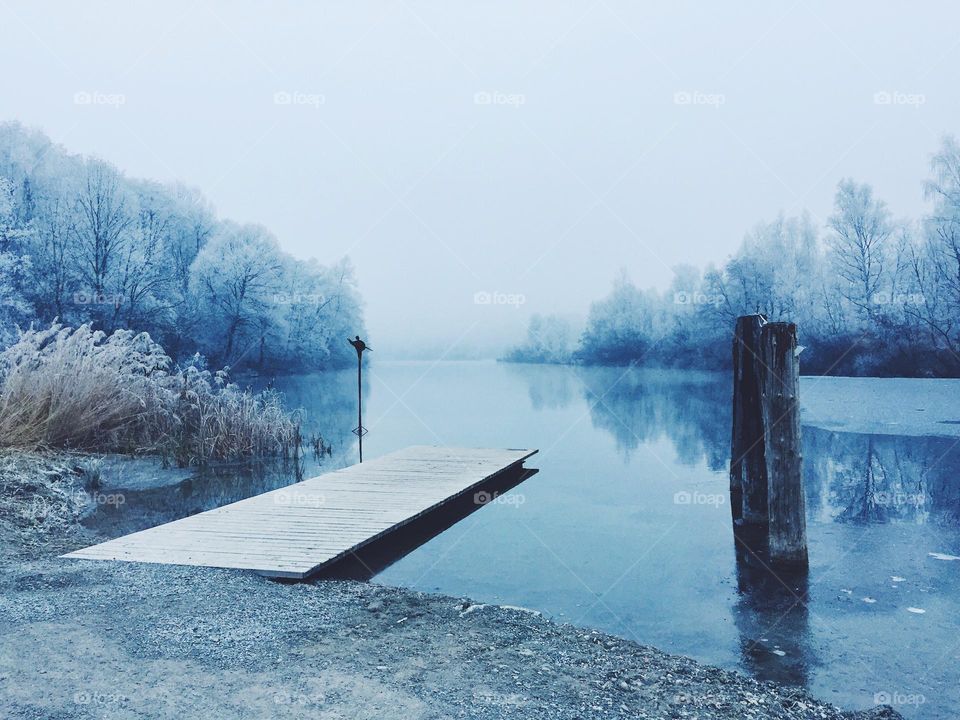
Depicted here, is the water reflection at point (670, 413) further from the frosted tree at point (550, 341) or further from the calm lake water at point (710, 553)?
the frosted tree at point (550, 341)

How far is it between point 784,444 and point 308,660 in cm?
449

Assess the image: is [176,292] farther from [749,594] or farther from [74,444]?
[749,594]

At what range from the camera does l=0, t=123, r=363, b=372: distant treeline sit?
2766cm

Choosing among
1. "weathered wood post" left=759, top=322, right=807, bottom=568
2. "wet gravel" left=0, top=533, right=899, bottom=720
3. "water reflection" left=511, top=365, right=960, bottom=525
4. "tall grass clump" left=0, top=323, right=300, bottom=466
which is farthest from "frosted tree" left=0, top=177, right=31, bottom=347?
"weathered wood post" left=759, top=322, right=807, bottom=568

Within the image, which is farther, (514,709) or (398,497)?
(398,497)

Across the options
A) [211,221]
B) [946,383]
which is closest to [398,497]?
[946,383]

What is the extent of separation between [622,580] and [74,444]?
27.0ft

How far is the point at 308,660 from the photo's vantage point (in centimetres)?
446

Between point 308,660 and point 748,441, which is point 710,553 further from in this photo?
point 308,660

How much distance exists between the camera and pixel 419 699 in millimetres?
4023

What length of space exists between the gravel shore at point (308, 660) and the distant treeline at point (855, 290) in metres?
24.3

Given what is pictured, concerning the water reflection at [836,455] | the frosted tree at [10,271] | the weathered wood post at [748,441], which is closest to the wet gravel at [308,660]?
the weathered wood post at [748,441]

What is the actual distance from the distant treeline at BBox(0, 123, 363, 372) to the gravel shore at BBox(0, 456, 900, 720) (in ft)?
65.8

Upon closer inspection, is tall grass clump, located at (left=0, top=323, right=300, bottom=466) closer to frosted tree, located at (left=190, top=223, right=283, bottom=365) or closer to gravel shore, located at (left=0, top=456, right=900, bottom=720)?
gravel shore, located at (left=0, top=456, right=900, bottom=720)
